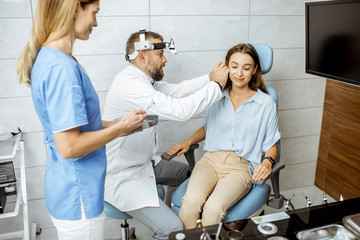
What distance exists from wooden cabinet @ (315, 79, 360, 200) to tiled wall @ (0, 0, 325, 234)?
149 millimetres

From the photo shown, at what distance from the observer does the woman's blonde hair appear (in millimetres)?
1267

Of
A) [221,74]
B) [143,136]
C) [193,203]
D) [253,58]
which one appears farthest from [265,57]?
[193,203]

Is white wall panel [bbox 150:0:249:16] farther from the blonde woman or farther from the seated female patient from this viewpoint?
the blonde woman

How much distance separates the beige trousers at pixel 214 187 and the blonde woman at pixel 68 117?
0.58 m

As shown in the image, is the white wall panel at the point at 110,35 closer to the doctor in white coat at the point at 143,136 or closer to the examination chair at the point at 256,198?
the doctor in white coat at the point at 143,136

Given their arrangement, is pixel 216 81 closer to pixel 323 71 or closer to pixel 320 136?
pixel 323 71

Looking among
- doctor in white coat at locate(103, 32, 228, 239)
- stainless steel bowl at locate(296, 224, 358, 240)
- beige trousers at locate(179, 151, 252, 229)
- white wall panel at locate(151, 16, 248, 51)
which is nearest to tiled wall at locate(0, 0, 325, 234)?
white wall panel at locate(151, 16, 248, 51)

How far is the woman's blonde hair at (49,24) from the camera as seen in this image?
1.27 m

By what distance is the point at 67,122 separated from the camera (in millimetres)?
1287

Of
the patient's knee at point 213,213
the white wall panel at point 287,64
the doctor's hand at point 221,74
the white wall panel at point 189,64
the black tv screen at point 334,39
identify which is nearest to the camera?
the black tv screen at point 334,39

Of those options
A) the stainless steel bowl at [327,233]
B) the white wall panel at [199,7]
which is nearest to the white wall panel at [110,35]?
the white wall panel at [199,7]

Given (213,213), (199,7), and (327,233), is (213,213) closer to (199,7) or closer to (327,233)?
(327,233)

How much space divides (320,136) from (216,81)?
1.78 meters

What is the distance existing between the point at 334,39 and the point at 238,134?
2.58 feet
